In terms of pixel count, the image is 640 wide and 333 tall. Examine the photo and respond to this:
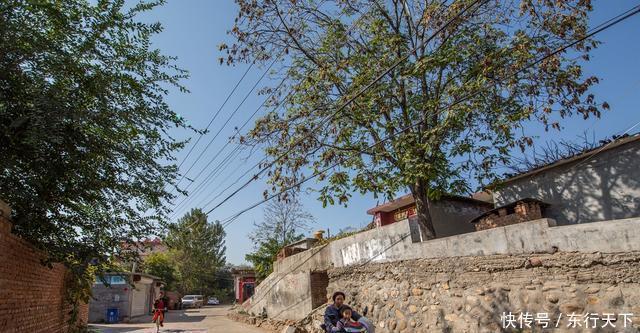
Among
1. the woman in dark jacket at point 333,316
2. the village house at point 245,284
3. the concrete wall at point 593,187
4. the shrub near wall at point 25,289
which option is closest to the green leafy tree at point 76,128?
the shrub near wall at point 25,289

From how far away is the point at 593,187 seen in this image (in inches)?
433

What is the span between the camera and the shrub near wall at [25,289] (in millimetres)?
6223

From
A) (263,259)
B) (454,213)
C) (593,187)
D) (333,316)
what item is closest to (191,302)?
(263,259)

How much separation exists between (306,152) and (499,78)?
18.2ft

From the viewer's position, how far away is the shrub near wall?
6223 millimetres

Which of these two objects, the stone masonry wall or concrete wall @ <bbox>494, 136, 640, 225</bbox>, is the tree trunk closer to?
the stone masonry wall

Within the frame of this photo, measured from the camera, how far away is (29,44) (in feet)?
20.1

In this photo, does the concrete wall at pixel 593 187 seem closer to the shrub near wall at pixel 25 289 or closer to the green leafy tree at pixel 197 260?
the shrub near wall at pixel 25 289

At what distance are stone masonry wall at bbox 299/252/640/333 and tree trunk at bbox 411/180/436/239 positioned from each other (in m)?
1.49

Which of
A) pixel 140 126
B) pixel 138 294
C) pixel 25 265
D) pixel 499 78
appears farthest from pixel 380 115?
pixel 138 294

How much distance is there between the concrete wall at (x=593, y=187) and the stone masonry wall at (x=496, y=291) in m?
4.37

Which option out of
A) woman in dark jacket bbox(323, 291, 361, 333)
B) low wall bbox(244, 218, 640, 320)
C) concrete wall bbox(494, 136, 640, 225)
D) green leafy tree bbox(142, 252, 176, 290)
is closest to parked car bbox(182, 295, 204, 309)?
green leafy tree bbox(142, 252, 176, 290)

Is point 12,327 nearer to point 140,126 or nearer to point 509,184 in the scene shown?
point 140,126

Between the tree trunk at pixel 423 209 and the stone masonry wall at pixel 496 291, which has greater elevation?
the tree trunk at pixel 423 209
